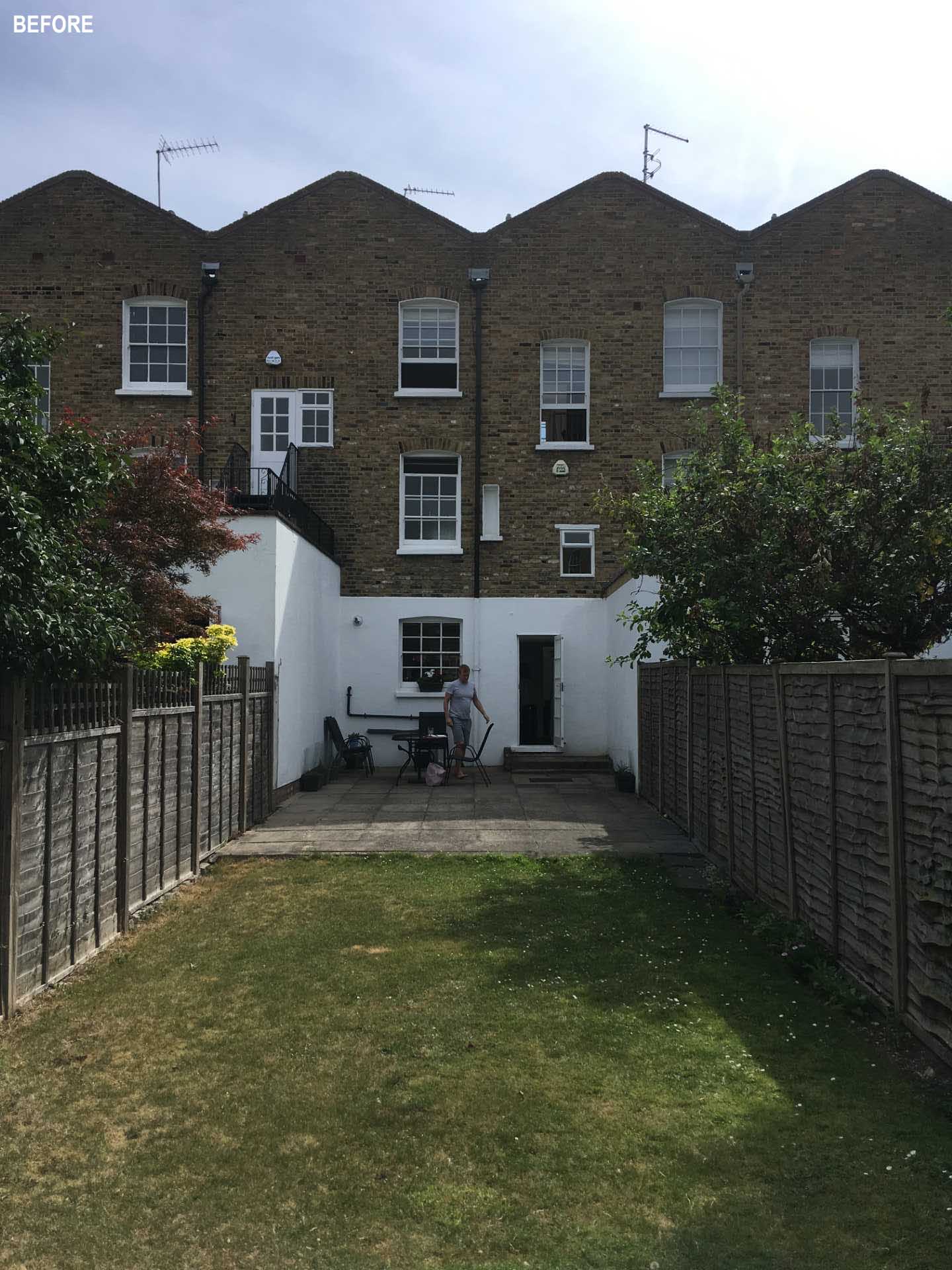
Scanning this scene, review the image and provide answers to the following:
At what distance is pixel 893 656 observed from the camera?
5.62m

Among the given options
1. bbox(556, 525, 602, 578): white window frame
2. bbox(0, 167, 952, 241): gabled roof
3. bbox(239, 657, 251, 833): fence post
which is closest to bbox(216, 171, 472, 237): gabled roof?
bbox(0, 167, 952, 241): gabled roof

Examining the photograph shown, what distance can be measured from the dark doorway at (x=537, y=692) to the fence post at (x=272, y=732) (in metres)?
8.32

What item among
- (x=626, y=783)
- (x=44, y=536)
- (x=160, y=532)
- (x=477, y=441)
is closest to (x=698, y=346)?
(x=477, y=441)

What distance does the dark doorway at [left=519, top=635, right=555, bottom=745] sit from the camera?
2162 centimetres

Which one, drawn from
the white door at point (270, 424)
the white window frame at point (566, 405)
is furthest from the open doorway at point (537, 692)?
the white door at point (270, 424)

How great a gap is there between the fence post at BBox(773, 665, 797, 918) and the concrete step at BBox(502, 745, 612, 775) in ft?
37.8

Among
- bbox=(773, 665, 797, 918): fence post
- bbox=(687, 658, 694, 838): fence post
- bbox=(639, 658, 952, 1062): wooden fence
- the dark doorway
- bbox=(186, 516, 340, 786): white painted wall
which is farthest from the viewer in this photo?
the dark doorway

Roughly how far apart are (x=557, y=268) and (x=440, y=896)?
15.1 metres

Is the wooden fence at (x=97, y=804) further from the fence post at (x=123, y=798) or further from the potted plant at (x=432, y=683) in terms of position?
the potted plant at (x=432, y=683)

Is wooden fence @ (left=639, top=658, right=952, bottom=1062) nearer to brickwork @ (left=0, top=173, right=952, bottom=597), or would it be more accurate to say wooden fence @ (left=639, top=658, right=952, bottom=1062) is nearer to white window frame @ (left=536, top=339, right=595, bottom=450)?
white window frame @ (left=536, top=339, right=595, bottom=450)

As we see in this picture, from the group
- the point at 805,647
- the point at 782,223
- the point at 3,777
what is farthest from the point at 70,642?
the point at 782,223

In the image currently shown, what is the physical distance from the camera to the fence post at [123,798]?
765 cm

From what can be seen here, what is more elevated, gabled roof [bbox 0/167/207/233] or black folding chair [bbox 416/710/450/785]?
gabled roof [bbox 0/167/207/233]

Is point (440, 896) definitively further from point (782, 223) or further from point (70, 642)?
point (782, 223)
